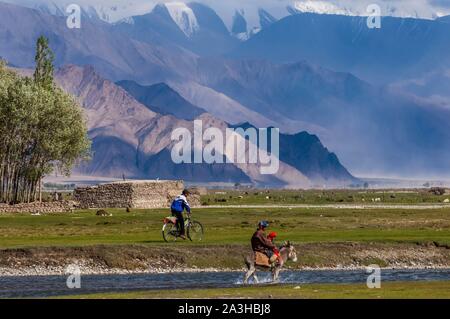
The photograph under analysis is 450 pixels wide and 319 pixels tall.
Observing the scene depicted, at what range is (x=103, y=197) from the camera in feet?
419

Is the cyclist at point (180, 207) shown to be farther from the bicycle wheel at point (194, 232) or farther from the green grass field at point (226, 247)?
the bicycle wheel at point (194, 232)

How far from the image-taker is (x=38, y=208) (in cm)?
11406

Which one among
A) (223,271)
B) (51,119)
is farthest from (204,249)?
(51,119)

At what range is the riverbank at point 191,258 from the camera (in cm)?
5622

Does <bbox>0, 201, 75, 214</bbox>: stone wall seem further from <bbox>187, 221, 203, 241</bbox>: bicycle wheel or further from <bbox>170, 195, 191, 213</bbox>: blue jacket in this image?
<bbox>170, 195, 191, 213</bbox>: blue jacket

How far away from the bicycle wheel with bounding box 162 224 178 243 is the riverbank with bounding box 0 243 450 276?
2.81 meters

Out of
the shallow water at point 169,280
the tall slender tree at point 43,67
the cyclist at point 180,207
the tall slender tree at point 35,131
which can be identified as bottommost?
the shallow water at point 169,280

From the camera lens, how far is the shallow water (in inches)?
1839

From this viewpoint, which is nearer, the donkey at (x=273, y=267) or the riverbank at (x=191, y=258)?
the donkey at (x=273, y=267)

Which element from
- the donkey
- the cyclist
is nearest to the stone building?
the cyclist

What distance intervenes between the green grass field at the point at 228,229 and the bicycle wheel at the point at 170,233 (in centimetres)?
56

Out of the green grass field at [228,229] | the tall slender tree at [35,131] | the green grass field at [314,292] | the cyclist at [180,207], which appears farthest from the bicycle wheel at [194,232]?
the tall slender tree at [35,131]
